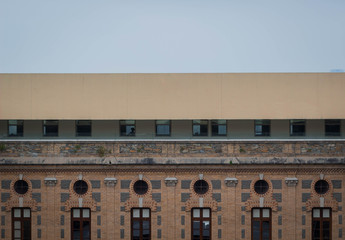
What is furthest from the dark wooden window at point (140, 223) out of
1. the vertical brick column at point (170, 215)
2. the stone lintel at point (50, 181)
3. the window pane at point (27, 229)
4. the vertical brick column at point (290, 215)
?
the vertical brick column at point (290, 215)

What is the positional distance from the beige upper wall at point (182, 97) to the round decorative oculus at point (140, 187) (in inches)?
136

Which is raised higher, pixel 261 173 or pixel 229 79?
pixel 229 79

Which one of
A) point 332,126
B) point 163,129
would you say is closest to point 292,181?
point 332,126

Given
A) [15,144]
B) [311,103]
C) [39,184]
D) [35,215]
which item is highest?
[311,103]

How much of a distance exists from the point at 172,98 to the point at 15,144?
8.58 meters

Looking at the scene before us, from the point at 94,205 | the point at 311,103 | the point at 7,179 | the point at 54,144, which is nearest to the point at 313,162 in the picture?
the point at 311,103

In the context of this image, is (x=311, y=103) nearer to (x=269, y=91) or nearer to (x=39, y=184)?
(x=269, y=91)

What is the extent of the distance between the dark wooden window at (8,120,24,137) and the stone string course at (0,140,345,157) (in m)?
1.17

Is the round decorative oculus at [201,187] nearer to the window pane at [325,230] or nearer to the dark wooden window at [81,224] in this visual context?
the dark wooden window at [81,224]

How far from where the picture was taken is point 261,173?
20000 mm

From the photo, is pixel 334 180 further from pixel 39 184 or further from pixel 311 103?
pixel 39 184

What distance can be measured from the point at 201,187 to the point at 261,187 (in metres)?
3.12

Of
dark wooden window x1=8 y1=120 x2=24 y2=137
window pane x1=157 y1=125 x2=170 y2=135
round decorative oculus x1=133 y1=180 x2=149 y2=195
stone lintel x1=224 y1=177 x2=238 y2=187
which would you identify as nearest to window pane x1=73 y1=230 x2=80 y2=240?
round decorative oculus x1=133 y1=180 x2=149 y2=195

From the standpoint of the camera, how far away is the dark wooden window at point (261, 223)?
20203 mm
